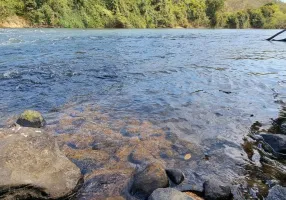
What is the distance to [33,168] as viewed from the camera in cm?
327

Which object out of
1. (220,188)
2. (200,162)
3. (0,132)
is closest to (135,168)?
(200,162)

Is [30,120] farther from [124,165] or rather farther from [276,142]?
[276,142]

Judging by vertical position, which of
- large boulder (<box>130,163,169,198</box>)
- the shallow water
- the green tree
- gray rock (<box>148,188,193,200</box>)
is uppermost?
the green tree

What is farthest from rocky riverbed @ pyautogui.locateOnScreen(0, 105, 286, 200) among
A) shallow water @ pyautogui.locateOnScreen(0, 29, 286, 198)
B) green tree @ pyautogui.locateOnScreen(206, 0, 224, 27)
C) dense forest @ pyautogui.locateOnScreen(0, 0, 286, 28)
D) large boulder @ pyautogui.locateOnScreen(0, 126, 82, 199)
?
green tree @ pyautogui.locateOnScreen(206, 0, 224, 27)

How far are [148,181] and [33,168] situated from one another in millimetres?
1430

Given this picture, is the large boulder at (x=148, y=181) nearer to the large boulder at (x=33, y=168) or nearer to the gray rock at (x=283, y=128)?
the large boulder at (x=33, y=168)

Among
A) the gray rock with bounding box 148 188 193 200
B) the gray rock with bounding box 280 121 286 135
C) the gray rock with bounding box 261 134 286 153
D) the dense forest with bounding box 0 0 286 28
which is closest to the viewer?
the gray rock with bounding box 148 188 193 200

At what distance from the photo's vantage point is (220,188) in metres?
3.24

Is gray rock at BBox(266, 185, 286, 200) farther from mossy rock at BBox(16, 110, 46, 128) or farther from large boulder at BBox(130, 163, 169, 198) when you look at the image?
mossy rock at BBox(16, 110, 46, 128)

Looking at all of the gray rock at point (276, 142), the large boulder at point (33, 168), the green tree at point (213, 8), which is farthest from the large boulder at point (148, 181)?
the green tree at point (213, 8)

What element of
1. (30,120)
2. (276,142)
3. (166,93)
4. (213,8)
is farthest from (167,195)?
(213,8)

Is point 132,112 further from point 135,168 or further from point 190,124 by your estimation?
point 135,168

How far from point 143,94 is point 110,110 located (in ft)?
5.12

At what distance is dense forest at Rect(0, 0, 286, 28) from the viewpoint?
43191 mm
